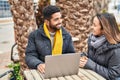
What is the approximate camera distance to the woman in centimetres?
349

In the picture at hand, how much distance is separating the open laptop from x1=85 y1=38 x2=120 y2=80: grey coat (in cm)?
31

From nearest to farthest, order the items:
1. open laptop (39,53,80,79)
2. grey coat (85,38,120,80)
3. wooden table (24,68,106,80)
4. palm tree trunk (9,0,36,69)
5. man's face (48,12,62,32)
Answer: open laptop (39,53,80,79), wooden table (24,68,106,80), grey coat (85,38,120,80), man's face (48,12,62,32), palm tree trunk (9,0,36,69)

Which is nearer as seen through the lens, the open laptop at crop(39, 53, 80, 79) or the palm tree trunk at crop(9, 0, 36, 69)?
the open laptop at crop(39, 53, 80, 79)

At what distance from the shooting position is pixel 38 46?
3992 mm

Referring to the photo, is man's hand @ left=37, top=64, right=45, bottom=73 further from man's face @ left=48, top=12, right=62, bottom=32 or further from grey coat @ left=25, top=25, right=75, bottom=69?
man's face @ left=48, top=12, right=62, bottom=32

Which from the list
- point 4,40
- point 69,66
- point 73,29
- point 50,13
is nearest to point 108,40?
point 69,66

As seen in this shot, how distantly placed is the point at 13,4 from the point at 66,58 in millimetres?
2696

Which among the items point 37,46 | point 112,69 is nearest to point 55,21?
point 37,46

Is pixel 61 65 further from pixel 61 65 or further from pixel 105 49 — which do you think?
pixel 105 49

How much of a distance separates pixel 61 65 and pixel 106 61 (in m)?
0.64

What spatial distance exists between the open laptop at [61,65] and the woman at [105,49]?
332mm

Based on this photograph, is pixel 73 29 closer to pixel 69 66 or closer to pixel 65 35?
pixel 65 35

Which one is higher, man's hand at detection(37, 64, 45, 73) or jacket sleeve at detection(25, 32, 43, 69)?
jacket sleeve at detection(25, 32, 43, 69)

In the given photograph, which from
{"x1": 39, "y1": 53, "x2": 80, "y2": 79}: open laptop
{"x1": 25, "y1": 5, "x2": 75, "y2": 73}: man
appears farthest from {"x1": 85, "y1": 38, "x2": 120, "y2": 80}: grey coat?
{"x1": 25, "y1": 5, "x2": 75, "y2": 73}: man
